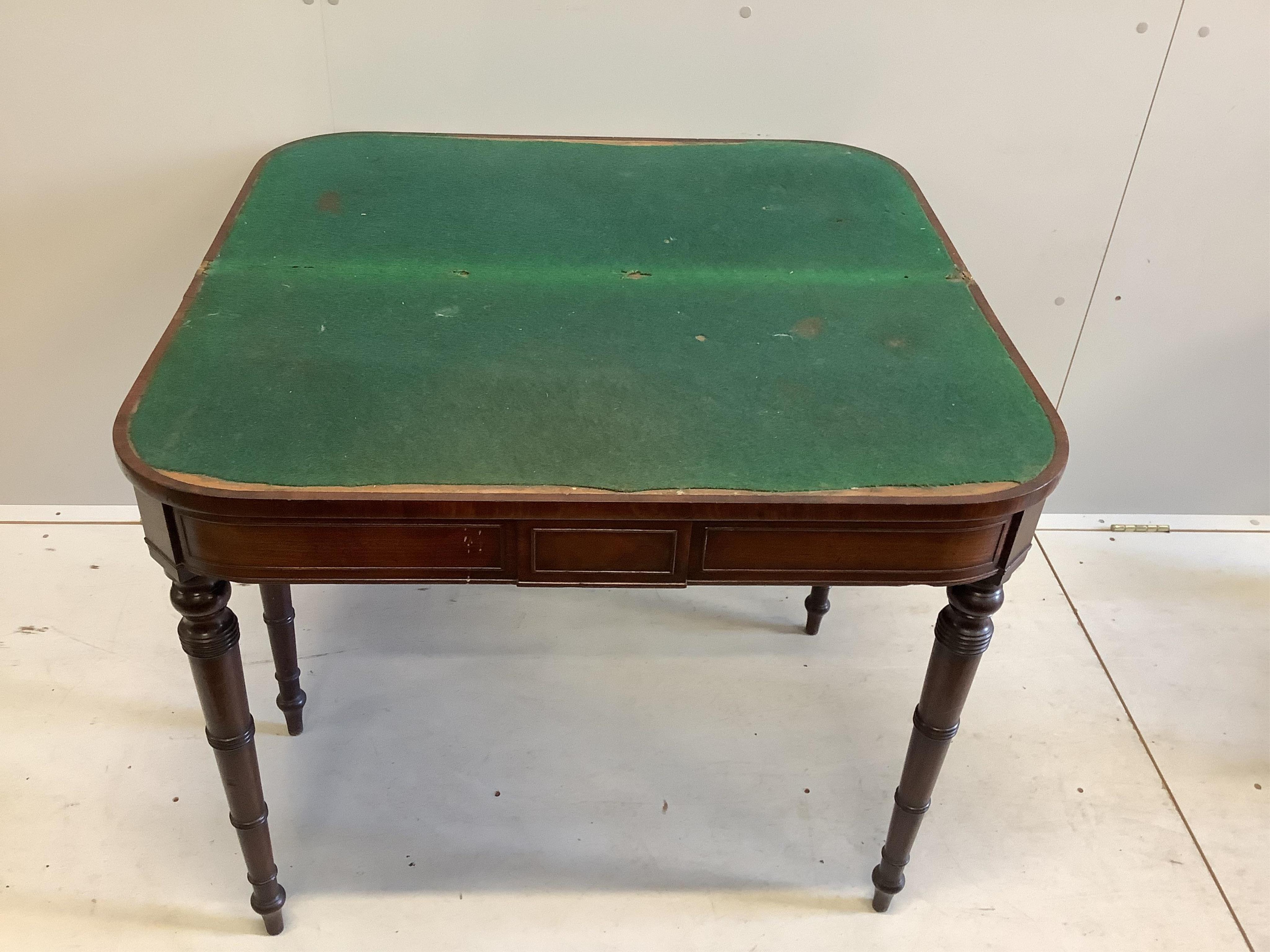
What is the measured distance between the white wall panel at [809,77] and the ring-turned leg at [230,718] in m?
0.95

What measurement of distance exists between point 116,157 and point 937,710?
1.56 metres

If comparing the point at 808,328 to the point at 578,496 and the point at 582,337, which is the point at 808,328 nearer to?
the point at 582,337

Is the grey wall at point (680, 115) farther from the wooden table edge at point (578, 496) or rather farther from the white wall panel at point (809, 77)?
the wooden table edge at point (578, 496)

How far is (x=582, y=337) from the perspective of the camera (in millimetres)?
1233

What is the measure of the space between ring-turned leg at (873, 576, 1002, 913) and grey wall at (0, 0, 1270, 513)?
95cm

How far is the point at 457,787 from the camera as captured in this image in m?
1.68

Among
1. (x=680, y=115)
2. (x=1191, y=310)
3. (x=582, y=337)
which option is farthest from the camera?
(x=1191, y=310)

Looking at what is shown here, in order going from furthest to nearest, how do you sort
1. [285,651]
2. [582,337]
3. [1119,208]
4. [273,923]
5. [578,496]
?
1. [1119,208]
2. [285,651]
3. [273,923]
4. [582,337]
5. [578,496]

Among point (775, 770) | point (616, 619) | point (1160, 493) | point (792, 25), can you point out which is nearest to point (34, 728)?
point (616, 619)

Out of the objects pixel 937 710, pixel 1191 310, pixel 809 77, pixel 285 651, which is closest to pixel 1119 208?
pixel 1191 310

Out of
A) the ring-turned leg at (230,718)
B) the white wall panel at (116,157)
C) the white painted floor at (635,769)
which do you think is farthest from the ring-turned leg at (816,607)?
the white wall panel at (116,157)

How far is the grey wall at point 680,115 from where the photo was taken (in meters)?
1.70

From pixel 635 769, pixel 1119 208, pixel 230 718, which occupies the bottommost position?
pixel 635 769

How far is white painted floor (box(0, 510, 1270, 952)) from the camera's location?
151cm
